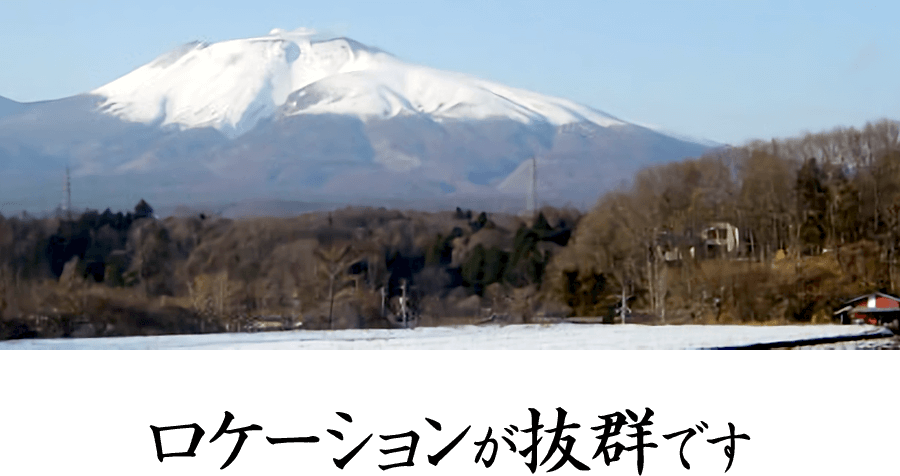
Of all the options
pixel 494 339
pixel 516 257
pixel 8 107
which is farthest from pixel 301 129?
pixel 494 339

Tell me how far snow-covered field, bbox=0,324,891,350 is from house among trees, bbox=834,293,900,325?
0.98 meters

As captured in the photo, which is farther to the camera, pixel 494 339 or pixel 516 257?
pixel 516 257

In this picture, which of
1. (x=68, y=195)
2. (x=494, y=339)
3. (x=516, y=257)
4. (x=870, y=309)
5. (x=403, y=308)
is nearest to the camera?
(x=494, y=339)

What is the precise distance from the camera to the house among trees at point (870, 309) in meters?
6.51

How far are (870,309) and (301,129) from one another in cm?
710

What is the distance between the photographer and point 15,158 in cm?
1108

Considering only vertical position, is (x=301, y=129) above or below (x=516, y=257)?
above

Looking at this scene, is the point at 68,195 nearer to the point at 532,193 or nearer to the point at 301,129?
the point at 301,129

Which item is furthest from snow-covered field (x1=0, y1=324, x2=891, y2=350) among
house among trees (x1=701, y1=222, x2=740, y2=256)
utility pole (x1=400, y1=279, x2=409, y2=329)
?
house among trees (x1=701, y1=222, x2=740, y2=256)

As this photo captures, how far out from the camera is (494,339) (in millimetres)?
5355

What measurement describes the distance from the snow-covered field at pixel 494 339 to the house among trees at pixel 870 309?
98cm

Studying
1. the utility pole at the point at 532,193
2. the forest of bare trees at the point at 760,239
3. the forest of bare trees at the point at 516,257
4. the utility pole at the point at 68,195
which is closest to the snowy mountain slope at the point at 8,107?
the utility pole at the point at 68,195
